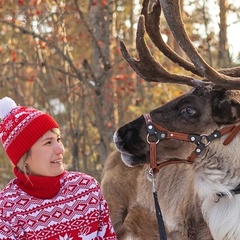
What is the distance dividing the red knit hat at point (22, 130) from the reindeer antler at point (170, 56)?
1.15m

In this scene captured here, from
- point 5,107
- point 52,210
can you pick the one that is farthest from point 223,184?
point 5,107

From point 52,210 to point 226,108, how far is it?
149cm

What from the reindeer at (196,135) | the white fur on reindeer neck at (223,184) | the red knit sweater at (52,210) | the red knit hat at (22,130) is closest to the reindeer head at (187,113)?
the reindeer at (196,135)

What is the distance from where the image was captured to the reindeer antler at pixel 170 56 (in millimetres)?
5203

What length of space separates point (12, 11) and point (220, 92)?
17.4 feet

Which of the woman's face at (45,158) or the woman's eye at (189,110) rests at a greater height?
the woman's eye at (189,110)

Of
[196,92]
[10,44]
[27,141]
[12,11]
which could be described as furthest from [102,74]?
[27,141]

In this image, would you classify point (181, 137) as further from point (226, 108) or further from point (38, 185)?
point (38, 185)

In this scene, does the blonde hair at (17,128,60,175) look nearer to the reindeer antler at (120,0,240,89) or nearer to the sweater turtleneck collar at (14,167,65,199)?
the sweater turtleneck collar at (14,167,65,199)

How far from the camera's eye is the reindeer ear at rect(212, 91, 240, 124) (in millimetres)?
5258

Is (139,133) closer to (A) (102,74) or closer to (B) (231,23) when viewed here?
(A) (102,74)

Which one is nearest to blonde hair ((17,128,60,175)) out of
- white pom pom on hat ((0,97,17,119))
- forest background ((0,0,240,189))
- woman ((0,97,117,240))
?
woman ((0,97,117,240))

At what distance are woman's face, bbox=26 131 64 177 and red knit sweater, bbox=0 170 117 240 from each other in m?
0.05

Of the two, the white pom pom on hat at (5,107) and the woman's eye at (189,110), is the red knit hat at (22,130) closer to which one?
the white pom pom on hat at (5,107)
